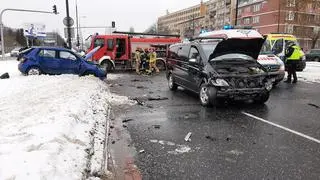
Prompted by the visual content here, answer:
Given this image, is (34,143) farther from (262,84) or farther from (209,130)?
(262,84)

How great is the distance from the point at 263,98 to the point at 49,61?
10.6 m

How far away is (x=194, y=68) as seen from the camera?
10.8m


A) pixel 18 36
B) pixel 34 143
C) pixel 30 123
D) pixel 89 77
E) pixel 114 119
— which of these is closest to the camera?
pixel 34 143

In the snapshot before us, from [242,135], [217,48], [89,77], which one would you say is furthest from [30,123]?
[89,77]

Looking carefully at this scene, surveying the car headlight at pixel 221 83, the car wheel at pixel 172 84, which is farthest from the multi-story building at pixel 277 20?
the car headlight at pixel 221 83

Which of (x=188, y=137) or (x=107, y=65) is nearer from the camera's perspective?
(x=188, y=137)

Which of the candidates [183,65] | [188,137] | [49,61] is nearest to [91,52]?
[49,61]

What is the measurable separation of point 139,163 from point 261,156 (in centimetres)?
197

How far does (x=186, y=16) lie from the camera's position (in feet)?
384

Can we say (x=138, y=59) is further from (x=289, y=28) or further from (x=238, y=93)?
(x=289, y=28)

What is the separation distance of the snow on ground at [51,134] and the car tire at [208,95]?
8.80 ft

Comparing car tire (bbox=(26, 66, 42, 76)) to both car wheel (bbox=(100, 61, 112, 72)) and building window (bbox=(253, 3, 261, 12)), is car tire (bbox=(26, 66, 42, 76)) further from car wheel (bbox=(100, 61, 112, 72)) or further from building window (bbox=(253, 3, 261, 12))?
building window (bbox=(253, 3, 261, 12))

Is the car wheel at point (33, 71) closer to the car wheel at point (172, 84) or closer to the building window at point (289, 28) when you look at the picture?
the car wheel at point (172, 84)

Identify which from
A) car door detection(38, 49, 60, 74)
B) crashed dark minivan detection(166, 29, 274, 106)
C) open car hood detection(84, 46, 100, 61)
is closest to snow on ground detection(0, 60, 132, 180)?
crashed dark minivan detection(166, 29, 274, 106)
